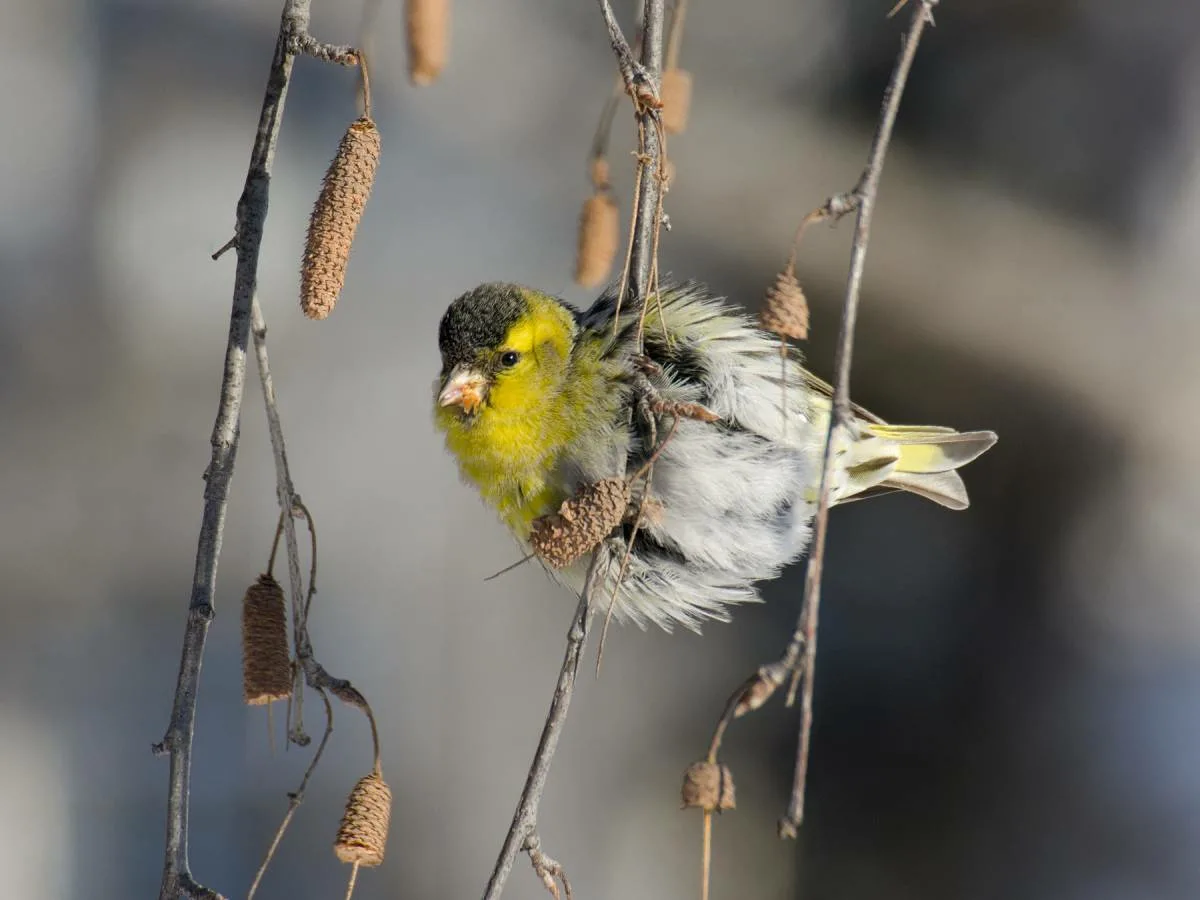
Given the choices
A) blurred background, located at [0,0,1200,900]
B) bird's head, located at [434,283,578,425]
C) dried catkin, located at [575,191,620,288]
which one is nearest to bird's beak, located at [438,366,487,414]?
bird's head, located at [434,283,578,425]

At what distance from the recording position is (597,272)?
106cm

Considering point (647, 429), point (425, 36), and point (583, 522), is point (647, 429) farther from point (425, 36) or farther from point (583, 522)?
point (425, 36)

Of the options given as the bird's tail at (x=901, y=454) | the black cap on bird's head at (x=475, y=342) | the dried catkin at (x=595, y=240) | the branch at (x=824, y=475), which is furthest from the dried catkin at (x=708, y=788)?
the bird's tail at (x=901, y=454)

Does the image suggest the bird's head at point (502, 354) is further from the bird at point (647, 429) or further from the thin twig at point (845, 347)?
the thin twig at point (845, 347)

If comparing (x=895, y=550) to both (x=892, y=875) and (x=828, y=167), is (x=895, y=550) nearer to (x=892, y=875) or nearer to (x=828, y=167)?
(x=892, y=875)

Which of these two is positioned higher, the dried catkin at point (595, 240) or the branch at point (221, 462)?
the dried catkin at point (595, 240)

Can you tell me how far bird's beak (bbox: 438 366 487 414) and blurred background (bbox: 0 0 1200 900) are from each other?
94 centimetres

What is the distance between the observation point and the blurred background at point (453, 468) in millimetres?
2045

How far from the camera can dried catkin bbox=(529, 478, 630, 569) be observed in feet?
3.08

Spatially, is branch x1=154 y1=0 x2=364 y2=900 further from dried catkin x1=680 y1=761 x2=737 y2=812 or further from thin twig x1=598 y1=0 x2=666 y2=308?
dried catkin x1=680 y1=761 x2=737 y2=812

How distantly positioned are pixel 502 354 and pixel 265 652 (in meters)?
0.43

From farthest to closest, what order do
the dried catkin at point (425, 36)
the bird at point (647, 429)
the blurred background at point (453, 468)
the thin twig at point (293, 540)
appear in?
the blurred background at point (453, 468) < the bird at point (647, 429) < the dried catkin at point (425, 36) < the thin twig at point (293, 540)

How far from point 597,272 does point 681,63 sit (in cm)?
136

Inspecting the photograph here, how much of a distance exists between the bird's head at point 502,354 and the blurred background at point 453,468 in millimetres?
882
